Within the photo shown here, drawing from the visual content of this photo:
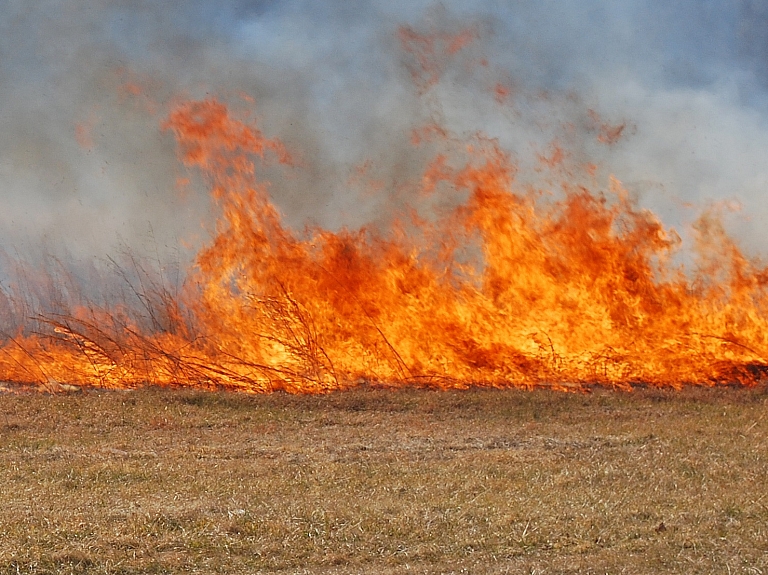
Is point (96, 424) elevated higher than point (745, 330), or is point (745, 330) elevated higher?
point (745, 330)

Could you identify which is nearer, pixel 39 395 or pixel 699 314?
pixel 39 395

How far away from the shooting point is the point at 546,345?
1897 cm

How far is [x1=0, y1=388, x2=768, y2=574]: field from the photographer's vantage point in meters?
8.57

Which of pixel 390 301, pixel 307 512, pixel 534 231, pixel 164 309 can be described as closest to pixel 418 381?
pixel 390 301

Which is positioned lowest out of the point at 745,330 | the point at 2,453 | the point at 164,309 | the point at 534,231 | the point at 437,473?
the point at 2,453

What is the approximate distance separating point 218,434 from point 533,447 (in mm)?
5376

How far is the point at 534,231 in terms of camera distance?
19.5 m

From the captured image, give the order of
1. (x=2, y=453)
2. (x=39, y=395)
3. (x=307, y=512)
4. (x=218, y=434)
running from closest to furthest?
(x=307, y=512), (x=2, y=453), (x=218, y=434), (x=39, y=395)

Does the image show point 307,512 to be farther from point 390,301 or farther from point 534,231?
point 534,231

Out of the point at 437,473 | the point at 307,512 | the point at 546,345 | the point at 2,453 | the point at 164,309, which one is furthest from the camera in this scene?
the point at 164,309

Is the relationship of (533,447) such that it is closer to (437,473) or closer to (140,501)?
(437,473)

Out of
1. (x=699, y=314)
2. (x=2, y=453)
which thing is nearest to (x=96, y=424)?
(x=2, y=453)

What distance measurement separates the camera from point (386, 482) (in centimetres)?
1159

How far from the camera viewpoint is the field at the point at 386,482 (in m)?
8.57
